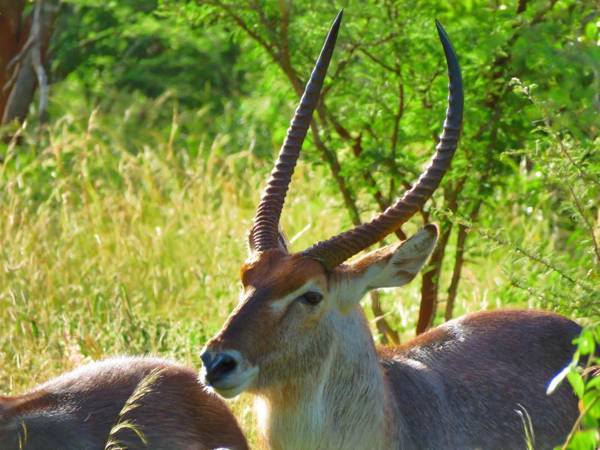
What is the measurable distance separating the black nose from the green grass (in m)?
1.75

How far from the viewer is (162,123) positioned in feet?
49.7

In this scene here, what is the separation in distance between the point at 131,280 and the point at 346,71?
7.56ft

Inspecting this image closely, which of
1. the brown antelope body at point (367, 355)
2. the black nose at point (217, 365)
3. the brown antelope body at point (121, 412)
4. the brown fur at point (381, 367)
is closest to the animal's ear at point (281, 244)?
the brown antelope body at point (367, 355)

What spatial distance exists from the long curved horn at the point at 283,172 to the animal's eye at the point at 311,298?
1.14ft

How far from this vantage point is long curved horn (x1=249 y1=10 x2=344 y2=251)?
5727 millimetres

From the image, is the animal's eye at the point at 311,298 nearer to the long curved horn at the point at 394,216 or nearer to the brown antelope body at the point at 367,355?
the brown antelope body at the point at 367,355

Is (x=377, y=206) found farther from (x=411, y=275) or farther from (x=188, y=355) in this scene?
(x=411, y=275)

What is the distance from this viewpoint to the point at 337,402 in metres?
5.62

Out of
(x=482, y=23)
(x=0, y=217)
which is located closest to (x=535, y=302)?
(x=482, y=23)

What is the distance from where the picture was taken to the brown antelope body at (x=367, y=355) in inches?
208

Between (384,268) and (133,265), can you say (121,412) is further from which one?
(133,265)

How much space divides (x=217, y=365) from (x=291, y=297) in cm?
46

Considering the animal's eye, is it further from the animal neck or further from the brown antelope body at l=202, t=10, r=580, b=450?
the animal neck

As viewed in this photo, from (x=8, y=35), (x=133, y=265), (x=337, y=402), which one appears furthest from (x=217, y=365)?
(x=8, y=35)
